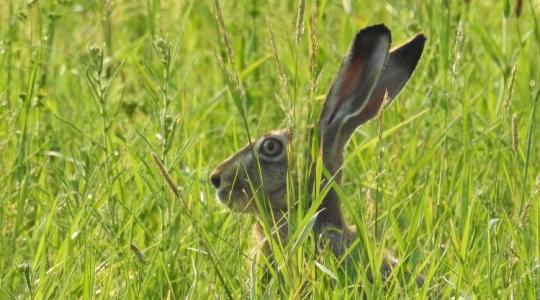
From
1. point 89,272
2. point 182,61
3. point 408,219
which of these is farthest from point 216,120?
point 89,272

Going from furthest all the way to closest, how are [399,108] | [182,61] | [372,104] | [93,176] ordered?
[182,61]
[399,108]
[372,104]
[93,176]

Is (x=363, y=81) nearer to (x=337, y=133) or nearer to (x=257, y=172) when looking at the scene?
(x=337, y=133)

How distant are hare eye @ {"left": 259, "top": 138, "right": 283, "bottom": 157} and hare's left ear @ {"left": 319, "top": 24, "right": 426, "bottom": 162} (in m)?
0.18

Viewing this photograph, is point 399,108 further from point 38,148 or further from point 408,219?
point 38,148

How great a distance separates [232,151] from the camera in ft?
19.9

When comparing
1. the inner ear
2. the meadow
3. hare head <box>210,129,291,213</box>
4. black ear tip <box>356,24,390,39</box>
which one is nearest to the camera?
the meadow

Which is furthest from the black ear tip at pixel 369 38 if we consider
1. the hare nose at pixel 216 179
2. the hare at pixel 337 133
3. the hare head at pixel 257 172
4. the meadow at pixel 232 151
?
the hare nose at pixel 216 179

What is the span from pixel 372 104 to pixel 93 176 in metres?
1.27

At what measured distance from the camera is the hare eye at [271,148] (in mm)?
5617

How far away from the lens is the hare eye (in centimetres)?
562

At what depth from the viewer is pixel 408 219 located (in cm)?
523

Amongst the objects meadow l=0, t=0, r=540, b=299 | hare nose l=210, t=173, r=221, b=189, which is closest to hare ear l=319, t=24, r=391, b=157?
meadow l=0, t=0, r=540, b=299

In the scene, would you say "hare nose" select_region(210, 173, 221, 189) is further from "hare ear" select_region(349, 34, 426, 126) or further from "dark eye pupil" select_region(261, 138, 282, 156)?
"hare ear" select_region(349, 34, 426, 126)

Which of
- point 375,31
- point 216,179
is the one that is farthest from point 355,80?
point 216,179
